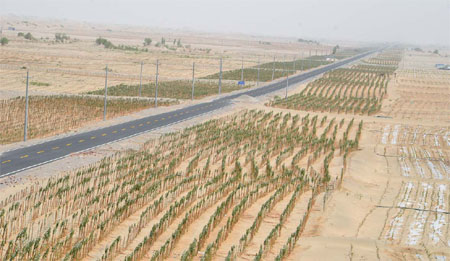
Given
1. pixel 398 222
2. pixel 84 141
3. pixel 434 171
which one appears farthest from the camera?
pixel 84 141

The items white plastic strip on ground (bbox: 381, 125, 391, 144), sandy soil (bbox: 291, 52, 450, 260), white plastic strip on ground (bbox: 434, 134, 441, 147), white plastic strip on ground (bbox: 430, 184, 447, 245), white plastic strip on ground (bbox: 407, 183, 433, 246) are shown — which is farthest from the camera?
white plastic strip on ground (bbox: 381, 125, 391, 144)

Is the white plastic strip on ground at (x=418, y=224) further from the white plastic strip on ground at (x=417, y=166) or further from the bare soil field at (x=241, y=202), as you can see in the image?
the white plastic strip on ground at (x=417, y=166)

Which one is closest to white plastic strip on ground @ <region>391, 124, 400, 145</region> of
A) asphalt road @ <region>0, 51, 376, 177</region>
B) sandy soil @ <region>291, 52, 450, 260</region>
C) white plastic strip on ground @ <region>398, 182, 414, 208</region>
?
sandy soil @ <region>291, 52, 450, 260</region>

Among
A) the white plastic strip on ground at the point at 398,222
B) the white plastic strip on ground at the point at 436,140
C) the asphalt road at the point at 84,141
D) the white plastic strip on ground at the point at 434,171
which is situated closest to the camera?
the white plastic strip on ground at the point at 398,222

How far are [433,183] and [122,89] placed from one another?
139 feet

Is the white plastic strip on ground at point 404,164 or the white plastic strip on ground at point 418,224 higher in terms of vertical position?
the white plastic strip on ground at point 418,224

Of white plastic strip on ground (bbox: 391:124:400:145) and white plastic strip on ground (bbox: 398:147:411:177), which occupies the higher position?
white plastic strip on ground (bbox: 391:124:400:145)

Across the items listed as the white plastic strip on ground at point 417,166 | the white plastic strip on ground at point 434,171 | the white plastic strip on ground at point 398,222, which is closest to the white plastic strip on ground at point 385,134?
the white plastic strip on ground at point 417,166

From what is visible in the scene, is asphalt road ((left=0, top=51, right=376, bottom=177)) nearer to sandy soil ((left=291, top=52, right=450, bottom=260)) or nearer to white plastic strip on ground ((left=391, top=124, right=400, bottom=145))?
sandy soil ((left=291, top=52, right=450, bottom=260))

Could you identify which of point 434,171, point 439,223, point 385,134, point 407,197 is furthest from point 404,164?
point 439,223

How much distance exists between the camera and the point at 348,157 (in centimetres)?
3581

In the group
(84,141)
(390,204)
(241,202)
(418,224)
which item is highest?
(241,202)

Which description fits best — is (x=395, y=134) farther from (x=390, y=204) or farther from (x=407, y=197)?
(x=390, y=204)

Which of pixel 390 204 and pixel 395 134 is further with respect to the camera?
pixel 395 134
